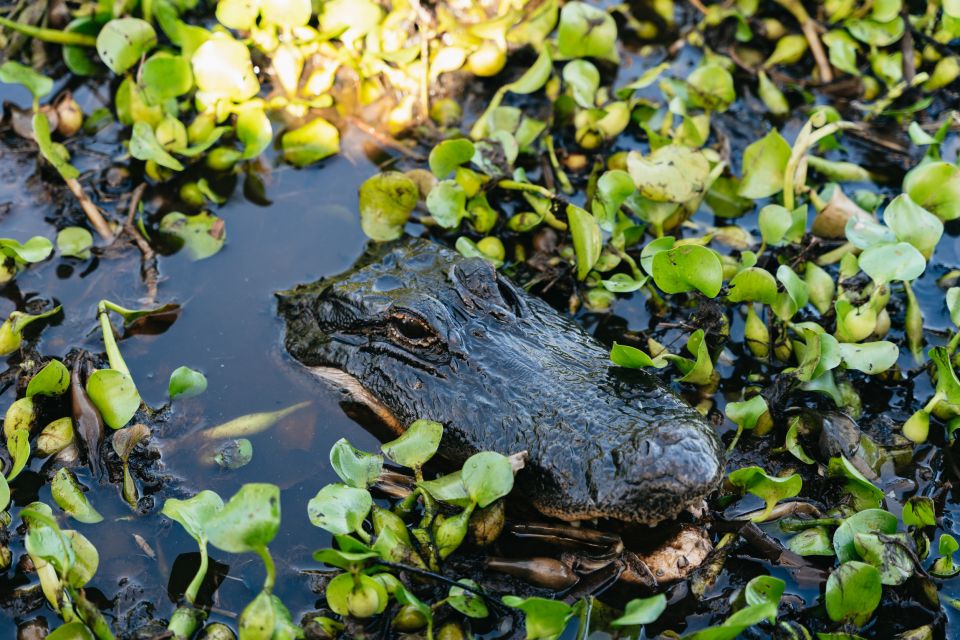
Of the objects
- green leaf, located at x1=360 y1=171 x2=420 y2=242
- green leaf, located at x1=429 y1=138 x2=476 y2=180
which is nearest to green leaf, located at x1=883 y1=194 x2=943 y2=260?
green leaf, located at x1=429 y1=138 x2=476 y2=180

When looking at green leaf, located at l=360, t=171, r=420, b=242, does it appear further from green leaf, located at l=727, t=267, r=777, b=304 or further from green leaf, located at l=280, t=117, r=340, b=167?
green leaf, located at l=727, t=267, r=777, b=304

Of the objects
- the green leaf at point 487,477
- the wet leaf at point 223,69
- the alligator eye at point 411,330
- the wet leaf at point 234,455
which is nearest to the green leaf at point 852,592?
the green leaf at point 487,477

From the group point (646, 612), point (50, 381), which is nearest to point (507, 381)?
point (646, 612)

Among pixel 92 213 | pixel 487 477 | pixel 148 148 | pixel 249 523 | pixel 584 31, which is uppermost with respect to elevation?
pixel 584 31

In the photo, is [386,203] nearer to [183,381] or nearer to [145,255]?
[145,255]

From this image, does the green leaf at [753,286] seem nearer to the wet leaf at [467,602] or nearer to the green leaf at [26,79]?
the wet leaf at [467,602]

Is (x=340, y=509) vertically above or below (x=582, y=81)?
below

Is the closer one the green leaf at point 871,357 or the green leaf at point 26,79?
the green leaf at point 871,357
